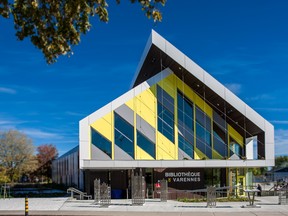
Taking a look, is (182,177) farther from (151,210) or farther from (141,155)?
(151,210)

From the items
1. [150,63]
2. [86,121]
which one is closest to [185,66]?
[150,63]

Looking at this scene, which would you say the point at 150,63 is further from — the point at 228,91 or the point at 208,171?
the point at 208,171

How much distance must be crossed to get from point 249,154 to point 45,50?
33680 millimetres

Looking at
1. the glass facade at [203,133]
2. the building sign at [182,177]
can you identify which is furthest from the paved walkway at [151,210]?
the glass facade at [203,133]

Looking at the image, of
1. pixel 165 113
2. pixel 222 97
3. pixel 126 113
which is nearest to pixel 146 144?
pixel 126 113

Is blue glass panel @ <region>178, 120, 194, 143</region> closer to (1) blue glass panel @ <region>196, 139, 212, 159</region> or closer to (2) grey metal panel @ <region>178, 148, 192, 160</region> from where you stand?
(1) blue glass panel @ <region>196, 139, 212, 159</region>

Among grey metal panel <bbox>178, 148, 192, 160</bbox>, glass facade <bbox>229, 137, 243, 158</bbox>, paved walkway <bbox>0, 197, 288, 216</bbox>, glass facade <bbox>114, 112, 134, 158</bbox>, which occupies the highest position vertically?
glass facade <bbox>114, 112, 134, 158</bbox>

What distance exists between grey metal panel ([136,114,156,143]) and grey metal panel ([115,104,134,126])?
50 centimetres

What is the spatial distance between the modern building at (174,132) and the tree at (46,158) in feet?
180

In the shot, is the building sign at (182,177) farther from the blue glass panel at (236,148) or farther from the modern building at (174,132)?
the blue glass panel at (236,148)

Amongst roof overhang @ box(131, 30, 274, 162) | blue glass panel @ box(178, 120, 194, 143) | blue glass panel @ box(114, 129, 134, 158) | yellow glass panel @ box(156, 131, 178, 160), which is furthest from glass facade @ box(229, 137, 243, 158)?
blue glass panel @ box(114, 129, 134, 158)

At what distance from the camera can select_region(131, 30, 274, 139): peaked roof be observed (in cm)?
3762

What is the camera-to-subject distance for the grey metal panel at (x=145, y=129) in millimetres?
38406

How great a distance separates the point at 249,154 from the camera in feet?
144
